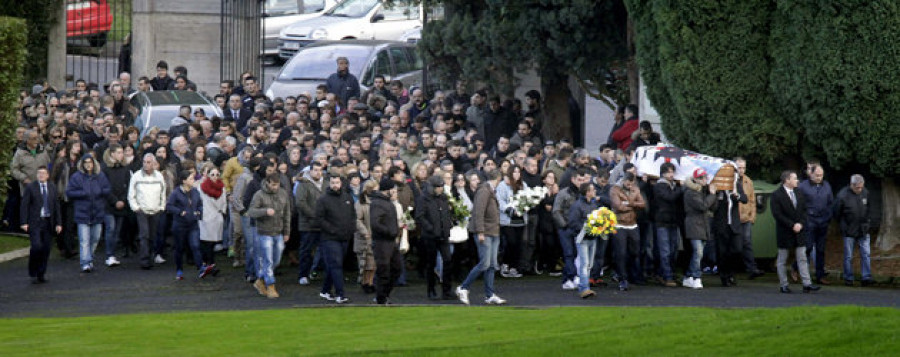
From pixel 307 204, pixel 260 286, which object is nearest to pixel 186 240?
pixel 307 204

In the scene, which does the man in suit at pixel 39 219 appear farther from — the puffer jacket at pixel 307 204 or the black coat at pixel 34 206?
the puffer jacket at pixel 307 204

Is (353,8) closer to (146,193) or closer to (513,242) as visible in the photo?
(146,193)

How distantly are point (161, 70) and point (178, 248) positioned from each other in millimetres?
11720

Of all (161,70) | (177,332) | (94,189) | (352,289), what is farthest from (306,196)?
(161,70)

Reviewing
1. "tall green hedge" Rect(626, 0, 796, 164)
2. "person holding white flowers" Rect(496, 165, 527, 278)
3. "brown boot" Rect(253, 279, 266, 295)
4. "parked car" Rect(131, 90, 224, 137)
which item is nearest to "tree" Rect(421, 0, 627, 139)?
"tall green hedge" Rect(626, 0, 796, 164)

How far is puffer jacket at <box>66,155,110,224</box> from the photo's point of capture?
23219 mm

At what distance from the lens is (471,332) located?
17.5 metres

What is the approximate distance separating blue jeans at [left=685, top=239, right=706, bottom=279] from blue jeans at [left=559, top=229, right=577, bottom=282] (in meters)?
1.49

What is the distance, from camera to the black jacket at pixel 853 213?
22125 millimetres

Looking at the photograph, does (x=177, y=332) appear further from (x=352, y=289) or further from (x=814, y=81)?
(x=814, y=81)

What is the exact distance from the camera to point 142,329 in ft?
58.9

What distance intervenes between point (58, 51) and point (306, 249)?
56.9 ft

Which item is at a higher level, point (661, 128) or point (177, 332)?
point (661, 128)

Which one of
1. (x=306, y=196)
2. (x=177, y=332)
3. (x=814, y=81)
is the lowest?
(x=177, y=332)
